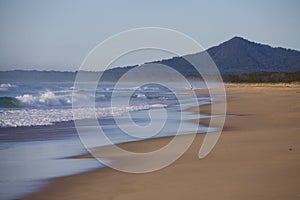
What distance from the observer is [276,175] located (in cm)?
559

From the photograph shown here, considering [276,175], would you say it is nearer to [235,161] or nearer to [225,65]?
[235,161]

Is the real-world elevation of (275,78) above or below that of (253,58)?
below

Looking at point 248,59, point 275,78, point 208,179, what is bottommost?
point 208,179

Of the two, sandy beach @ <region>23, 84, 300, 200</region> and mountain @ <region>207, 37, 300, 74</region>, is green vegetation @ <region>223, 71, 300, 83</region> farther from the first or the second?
mountain @ <region>207, 37, 300, 74</region>

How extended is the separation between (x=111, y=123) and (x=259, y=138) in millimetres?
5410

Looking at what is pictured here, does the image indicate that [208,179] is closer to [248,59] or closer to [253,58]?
[248,59]

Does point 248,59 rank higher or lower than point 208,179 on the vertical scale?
higher

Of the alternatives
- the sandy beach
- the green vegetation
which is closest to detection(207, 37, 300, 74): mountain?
the green vegetation

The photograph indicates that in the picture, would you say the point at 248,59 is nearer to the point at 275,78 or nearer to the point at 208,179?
the point at 275,78

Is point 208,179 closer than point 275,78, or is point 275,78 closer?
point 208,179

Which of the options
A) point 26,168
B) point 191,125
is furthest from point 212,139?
point 26,168

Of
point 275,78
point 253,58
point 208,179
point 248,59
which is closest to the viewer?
point 208,179

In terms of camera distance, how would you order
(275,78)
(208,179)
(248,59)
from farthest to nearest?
1. (248,59)
2. (275,78)
3. (208,179)

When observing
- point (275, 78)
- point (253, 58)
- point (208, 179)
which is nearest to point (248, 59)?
point (253, 58)
